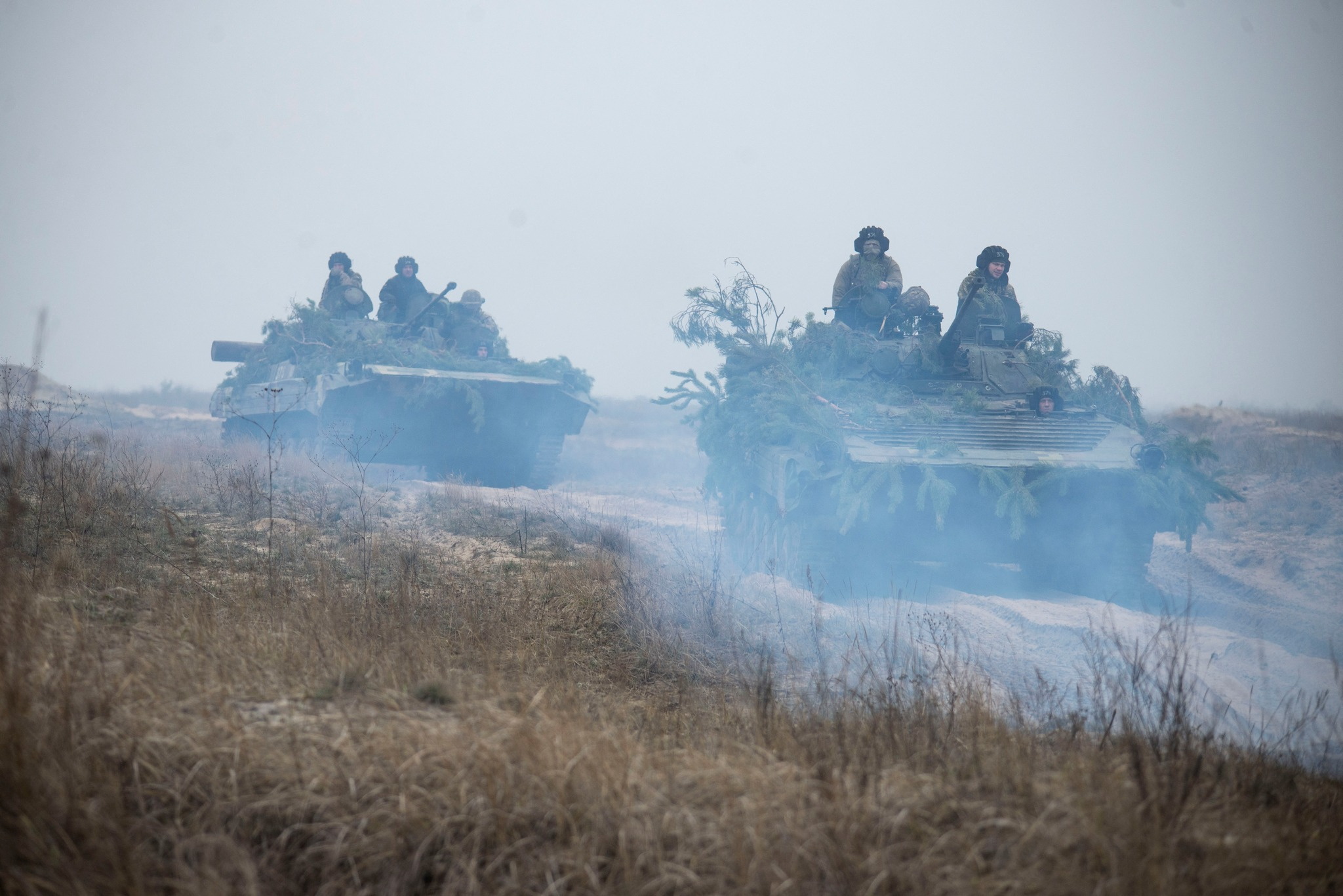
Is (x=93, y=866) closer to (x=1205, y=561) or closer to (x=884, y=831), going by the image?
(x=884, y=831)

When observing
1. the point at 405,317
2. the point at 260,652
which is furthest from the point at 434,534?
the point at 405,317

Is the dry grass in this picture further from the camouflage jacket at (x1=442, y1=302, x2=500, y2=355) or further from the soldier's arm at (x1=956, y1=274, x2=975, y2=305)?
the camouflage jacket at (x1=442, y1=302, x2=500, y2=355)

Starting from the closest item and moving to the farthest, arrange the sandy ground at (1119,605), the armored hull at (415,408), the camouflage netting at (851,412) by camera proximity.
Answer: the sandy ground at (1119,605) → the camouflage netting at (851,412) → the armored hull at (415,408)

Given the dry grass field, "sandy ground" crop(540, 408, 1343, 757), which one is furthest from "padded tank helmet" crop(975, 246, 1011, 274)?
the dry grass field

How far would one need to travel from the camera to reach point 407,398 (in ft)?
43.3

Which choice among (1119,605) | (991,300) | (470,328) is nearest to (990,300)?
(991,300)

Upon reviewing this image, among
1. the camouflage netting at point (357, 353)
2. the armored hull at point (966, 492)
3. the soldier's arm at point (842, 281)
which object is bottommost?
the armored hull at point (966, 492)

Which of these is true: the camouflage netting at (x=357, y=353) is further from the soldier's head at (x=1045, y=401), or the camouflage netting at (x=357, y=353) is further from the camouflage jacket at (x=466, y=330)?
the soldier's head at (x=1045, y=401)

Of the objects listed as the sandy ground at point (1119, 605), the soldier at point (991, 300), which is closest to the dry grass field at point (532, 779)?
the sandy ground at point (1119, 605)

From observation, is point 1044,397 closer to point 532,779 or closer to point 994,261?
point 994,261

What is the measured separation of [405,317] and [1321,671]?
13004 millimetres

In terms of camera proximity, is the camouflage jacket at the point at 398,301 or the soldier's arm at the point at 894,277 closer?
the soldier's arm at the point at 894,277

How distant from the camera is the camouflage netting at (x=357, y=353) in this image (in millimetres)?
13469

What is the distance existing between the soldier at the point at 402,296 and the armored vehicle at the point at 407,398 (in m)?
0.51
